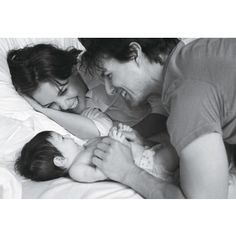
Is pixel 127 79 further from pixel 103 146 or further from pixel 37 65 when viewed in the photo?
pixel 37 65

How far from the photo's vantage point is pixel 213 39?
1029mm

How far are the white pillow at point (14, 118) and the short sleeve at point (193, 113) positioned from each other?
0.40m

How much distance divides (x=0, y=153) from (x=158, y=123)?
17.4 inches

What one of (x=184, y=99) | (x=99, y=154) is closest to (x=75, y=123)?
(x=99, y=154)

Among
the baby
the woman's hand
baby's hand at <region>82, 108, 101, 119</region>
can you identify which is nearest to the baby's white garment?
the baby

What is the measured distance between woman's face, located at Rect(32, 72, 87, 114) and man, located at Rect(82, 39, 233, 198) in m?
0.18

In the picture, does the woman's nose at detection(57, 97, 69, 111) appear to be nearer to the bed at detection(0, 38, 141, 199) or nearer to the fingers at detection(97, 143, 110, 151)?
the bed at detection(0, 38, 141, 199)

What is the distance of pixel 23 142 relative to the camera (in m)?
1.20

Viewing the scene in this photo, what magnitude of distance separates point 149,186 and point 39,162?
0.94 ft

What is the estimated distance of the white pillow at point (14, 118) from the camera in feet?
3.93

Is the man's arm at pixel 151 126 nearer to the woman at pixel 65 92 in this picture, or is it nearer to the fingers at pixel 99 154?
the woman at pixel 65 92

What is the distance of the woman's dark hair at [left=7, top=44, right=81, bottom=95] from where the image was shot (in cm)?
128
